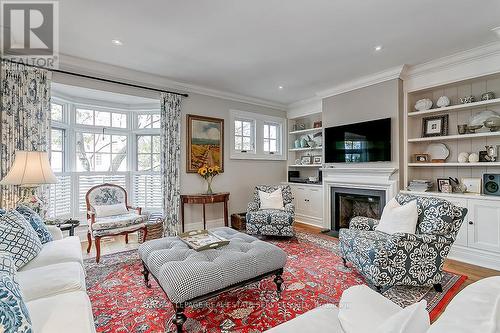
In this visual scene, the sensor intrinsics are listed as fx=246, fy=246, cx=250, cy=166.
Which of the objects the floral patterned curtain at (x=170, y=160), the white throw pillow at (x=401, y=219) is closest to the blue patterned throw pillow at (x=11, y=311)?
the white throw pillow at (x=401, y=219)

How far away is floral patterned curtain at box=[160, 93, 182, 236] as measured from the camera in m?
4.05

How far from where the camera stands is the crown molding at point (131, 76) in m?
3.30

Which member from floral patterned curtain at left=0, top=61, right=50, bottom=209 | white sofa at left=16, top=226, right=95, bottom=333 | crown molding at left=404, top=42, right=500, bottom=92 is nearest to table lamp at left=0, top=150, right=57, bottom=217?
floral patterned curtain at left=0, top=61, right=50, bottom=209

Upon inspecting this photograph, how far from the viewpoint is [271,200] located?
171 inches

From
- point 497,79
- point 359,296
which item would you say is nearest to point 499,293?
point 359,296

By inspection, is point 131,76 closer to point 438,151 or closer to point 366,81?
point 366,81

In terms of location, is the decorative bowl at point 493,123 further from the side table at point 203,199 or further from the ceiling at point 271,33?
the side table at point 203,199

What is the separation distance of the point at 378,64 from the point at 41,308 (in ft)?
14.1

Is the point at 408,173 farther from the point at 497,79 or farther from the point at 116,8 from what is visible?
the point at 116,8

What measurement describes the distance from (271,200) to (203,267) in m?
2.60

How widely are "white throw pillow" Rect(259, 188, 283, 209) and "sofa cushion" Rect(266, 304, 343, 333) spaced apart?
122 inches

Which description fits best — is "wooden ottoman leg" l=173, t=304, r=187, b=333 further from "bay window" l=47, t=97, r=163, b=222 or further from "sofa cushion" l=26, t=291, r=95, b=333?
"bay window" l=47, t=97, r=163, b=222

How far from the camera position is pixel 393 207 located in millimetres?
2740

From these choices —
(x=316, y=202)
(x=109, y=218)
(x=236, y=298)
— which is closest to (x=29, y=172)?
(x=109, y=218)
